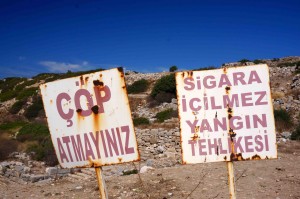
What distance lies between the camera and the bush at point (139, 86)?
104ft

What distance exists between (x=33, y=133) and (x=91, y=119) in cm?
1801

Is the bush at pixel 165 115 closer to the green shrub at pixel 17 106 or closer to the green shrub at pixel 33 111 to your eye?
the green shrub at pixel 33 111

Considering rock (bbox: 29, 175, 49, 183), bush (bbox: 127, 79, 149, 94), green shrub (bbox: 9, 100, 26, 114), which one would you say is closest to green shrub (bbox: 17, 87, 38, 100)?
green shrub (bbox: 9, 100, 26, 114)

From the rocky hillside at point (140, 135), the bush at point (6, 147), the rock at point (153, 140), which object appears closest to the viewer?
the rocky hillside at point (140, 135)

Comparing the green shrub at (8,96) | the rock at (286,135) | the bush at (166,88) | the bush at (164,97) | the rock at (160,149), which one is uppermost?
the green shrub at (8,96)

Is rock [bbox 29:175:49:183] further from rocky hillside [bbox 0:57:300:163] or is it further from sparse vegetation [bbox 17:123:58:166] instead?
rocky hillside [bbox 0:57:300:163]

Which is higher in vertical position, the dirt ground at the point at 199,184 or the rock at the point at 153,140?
the dirt ground at the point at 199,184

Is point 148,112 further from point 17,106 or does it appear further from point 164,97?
point 17,106

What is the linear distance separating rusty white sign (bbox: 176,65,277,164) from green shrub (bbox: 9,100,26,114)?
31318 millimetres

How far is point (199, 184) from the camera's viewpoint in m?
6.96

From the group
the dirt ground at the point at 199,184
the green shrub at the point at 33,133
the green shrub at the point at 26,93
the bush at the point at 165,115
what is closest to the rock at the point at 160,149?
the bush at the point at 165,115

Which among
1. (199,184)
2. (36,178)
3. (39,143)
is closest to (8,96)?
(39,143)

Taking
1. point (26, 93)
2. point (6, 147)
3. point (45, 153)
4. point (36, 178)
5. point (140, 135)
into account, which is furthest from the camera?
point (26, 93)

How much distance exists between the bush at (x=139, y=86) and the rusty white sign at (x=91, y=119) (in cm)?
2842
